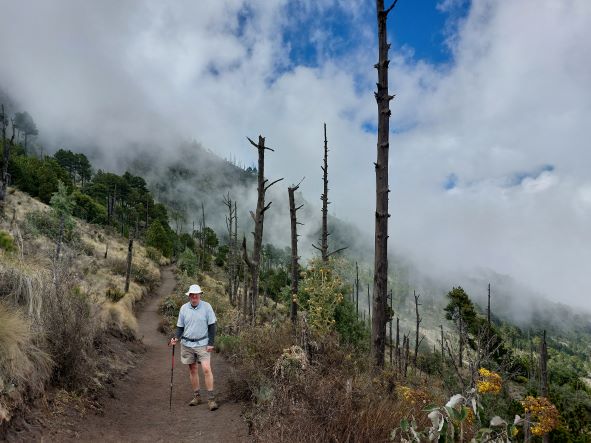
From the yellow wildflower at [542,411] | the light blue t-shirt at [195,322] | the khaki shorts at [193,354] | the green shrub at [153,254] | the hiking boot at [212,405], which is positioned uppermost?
the green shrub at [153,254]

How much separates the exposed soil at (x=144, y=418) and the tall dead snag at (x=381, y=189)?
265 cm

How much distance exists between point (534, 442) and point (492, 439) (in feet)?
97.2

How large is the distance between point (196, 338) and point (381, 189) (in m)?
4.10

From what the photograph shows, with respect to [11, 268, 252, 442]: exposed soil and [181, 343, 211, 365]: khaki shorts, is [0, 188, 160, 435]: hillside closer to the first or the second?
[11, 268, 252, 442]: exposed soil

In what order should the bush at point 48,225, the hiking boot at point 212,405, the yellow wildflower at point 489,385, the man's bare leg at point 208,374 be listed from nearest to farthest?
1. the yellow wildflower at point 489,385
2. the hiking boot at point 212,405
3. the man's bare leg at point 208,374
4. the bush at point 48,225

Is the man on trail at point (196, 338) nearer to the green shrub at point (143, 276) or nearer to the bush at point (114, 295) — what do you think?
the bush at point (114, 295)

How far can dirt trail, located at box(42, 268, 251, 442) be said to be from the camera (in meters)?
5.39

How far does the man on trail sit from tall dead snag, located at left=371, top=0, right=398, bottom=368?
9.34 feet

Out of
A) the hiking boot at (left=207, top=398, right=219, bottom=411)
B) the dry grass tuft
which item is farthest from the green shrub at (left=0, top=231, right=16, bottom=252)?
the hiking boot at (left=207, top=398, right=219, bottom=411)

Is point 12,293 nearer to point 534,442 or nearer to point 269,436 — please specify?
point 269,436

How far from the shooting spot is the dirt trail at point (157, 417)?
5395 mm

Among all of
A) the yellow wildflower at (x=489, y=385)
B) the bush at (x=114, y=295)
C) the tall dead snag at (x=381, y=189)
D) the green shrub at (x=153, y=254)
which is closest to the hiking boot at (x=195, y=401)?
the tall dead snag at (x=381, y=189)

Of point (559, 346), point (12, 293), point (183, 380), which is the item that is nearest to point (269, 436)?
point (12, 293)

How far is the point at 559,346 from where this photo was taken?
190 meters
